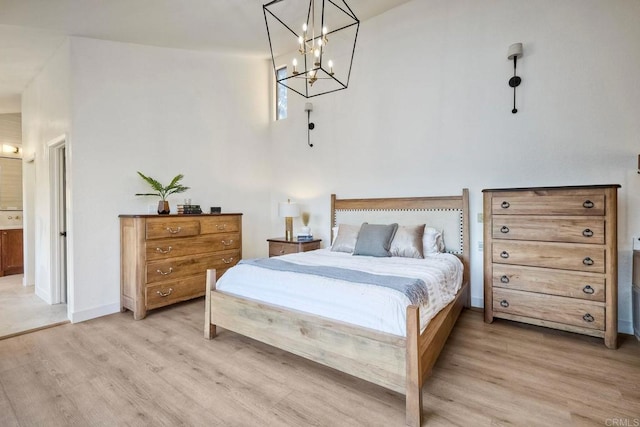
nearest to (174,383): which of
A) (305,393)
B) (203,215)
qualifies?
(305,393)

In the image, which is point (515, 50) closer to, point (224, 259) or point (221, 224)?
point (221, 224)

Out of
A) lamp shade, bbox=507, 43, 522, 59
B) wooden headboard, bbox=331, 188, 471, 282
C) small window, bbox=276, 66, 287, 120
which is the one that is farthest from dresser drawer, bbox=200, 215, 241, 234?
lamp shade, bbox=507, 43, 522, 59

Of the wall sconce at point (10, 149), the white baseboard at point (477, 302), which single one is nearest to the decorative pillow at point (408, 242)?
the white baseboard at point (477, 302)

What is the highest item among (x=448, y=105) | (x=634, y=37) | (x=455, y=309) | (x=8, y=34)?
(x=8, y=34)

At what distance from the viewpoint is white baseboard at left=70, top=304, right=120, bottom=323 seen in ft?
10.6

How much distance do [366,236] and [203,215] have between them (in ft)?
6.64

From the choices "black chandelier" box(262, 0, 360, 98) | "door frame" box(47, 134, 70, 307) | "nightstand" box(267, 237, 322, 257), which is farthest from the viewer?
"nightstand" box(267, 237, 322, 257)

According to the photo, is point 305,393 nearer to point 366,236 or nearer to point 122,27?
point 366,236

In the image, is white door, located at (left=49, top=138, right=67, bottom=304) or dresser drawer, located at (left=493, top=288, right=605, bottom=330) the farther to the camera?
white door, located at (left=49, top=138, right=67, bottom=304)

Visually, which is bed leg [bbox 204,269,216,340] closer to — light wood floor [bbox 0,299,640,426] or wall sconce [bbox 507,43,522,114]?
light wood floor [bbox 0,299,640,426]

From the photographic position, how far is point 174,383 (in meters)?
2.08

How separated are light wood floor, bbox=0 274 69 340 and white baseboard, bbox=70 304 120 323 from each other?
0.13m

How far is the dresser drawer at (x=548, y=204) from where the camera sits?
8.46 ft

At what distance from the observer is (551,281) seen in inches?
108
